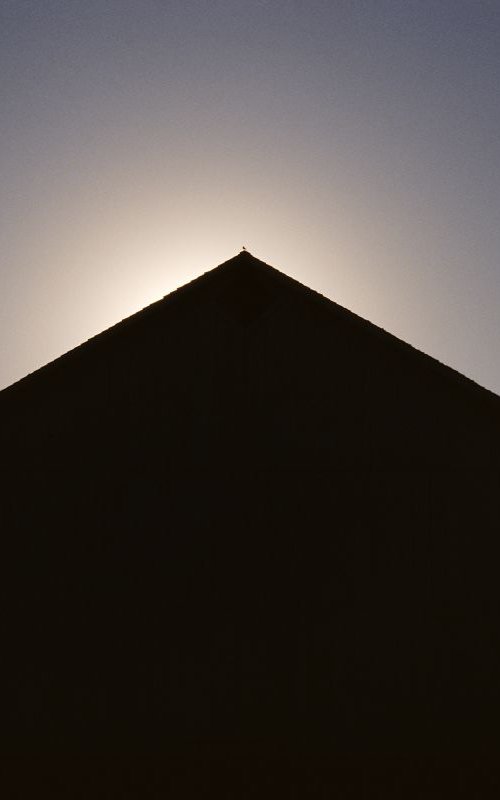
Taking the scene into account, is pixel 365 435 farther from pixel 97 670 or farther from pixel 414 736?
pixel 97 670

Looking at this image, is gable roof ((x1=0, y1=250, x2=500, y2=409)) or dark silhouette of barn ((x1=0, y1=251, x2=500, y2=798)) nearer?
dark silhouette of barn ((x1=0, y1=251, x2=500, y2=798))

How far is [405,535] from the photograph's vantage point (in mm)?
11148

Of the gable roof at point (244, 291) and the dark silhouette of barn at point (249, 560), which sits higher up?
the gable roof at point (244, 291)

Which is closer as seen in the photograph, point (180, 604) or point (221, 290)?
point (180, 604)

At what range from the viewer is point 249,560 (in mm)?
11000

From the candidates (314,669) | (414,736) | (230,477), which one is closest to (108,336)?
(230,477)

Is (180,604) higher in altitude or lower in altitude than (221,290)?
lower

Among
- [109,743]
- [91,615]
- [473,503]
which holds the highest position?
[473,503]

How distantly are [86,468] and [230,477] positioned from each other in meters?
2.27

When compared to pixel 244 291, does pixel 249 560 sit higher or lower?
lower

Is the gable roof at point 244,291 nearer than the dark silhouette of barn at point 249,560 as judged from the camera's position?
No

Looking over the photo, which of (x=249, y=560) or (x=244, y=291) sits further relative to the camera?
(x=244, y=291)

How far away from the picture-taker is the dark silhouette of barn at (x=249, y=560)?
1055cm

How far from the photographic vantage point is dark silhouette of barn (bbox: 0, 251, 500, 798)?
10.5m
